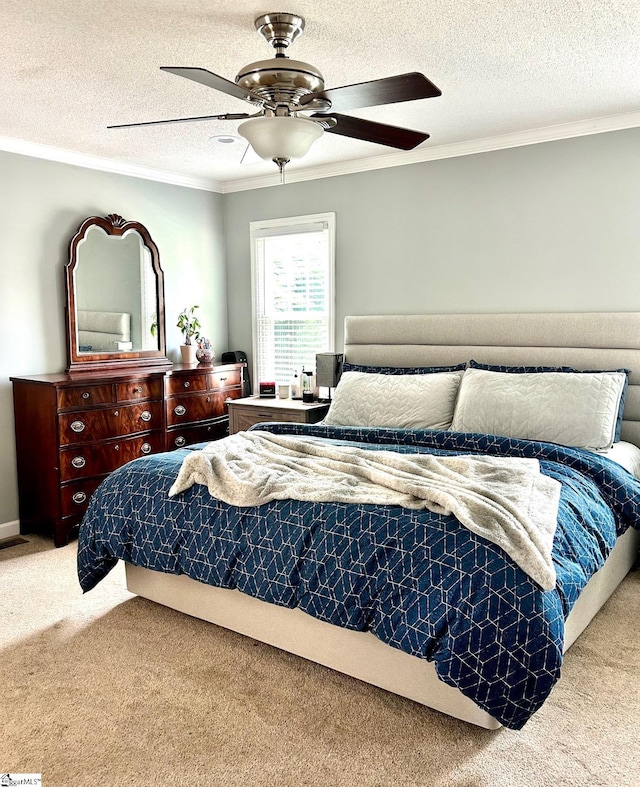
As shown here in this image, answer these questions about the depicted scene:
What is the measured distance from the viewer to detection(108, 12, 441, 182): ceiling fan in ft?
7.52

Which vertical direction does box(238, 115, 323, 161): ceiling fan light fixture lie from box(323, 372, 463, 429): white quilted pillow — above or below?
above

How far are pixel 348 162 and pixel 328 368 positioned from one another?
1545 millimetres

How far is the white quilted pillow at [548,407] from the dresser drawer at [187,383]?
6.78 feet

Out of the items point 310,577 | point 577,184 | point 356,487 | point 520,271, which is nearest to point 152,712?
point 310,577

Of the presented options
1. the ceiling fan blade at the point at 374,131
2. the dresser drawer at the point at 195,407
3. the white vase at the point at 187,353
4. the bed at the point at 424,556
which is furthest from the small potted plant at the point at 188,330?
the ceiling fan blade at the point at 374,131

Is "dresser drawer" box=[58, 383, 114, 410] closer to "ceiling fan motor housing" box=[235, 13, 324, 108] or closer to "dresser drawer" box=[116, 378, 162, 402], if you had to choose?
"dresser drawer" box=[116, 378, 162, 402]

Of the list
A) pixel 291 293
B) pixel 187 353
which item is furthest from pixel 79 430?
pixel 291 293

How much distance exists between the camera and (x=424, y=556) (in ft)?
7.17

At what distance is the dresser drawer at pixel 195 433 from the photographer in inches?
188

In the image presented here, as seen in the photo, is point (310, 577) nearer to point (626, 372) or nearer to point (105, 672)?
point (105, 672)

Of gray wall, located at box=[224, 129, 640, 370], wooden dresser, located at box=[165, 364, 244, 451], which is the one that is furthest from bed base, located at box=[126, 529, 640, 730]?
wooden dresser, located at box=[165, 364, 244, 451]

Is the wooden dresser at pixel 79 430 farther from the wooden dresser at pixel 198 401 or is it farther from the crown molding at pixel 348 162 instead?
the crown molding at pixel 348 162

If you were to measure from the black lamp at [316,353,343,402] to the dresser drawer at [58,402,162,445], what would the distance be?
1187 mm

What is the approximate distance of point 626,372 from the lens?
12.1ft
